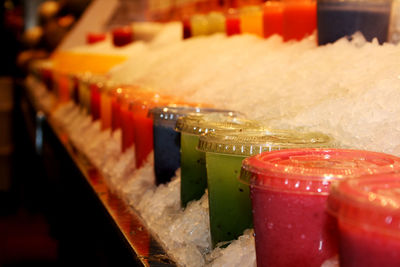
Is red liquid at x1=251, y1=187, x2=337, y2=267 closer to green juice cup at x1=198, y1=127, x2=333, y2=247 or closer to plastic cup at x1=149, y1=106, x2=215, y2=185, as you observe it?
green juice cup at x1=198, y1=127, x2=333, y2=247

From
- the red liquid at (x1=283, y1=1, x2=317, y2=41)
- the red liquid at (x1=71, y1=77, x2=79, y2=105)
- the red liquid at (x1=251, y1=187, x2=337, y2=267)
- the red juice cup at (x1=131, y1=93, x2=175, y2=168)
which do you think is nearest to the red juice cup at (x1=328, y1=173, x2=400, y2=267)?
the red liquid at (x1=251, y1=187, x2=337, y2=267)

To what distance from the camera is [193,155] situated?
1.22 m

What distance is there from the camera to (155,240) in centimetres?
114

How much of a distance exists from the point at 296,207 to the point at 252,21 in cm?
176

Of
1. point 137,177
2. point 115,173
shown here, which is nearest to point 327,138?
point 137,177

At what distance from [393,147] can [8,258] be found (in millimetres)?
3276

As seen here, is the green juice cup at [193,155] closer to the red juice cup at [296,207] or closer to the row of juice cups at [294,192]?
the row of juice cups at [294,192]

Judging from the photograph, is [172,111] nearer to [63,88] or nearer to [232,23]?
[232,23]

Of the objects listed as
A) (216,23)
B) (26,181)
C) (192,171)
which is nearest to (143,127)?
(192,171)

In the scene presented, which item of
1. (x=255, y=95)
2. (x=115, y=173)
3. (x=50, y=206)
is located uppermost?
(x=255, y=95)

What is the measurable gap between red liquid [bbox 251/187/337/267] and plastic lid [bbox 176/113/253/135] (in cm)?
34

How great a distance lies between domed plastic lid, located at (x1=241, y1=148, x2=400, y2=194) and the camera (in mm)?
704

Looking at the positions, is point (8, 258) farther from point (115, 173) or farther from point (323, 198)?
point (323, 198)

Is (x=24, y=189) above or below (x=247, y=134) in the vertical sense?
below
